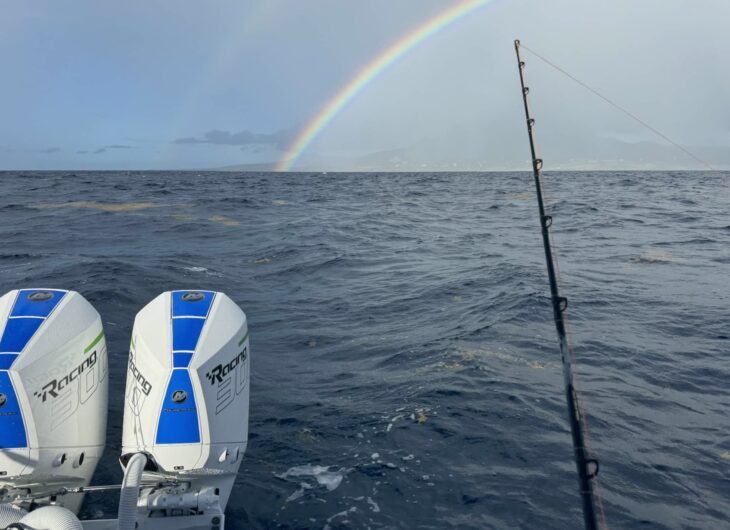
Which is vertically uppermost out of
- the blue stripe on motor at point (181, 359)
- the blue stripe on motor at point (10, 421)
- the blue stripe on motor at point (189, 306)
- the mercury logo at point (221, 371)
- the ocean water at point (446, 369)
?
the blue stripe on motor at point (189, 306)

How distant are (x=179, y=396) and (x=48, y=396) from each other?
114cm

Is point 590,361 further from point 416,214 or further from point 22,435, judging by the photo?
point 416,214

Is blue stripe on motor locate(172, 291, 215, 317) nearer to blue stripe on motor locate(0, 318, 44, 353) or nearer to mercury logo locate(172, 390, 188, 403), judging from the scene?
mercury logo locate(172, 390, 188, 403)

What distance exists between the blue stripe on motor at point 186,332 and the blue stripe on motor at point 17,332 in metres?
1.22

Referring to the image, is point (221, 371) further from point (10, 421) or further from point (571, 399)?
point (571, 399)

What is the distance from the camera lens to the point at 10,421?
4219 mm

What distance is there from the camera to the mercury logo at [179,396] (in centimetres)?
448

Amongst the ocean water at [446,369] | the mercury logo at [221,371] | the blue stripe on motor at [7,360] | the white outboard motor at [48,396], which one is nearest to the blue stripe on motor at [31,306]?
the white outboard motor at [48,396]

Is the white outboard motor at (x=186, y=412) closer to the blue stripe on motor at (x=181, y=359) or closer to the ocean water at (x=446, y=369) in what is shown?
the blue stripe on motor at (x=181, y=359)

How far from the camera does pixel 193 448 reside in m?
4.36

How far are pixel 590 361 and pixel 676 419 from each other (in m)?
2.07

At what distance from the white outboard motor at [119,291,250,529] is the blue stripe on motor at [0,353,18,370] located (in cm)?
96

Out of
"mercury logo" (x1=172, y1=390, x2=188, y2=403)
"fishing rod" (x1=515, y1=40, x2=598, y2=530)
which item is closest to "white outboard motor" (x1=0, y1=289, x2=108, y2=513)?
"mercury logo" (x1=172, y1=390, x2=188, y2=403)

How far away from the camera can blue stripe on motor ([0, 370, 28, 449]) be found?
4164 mm
